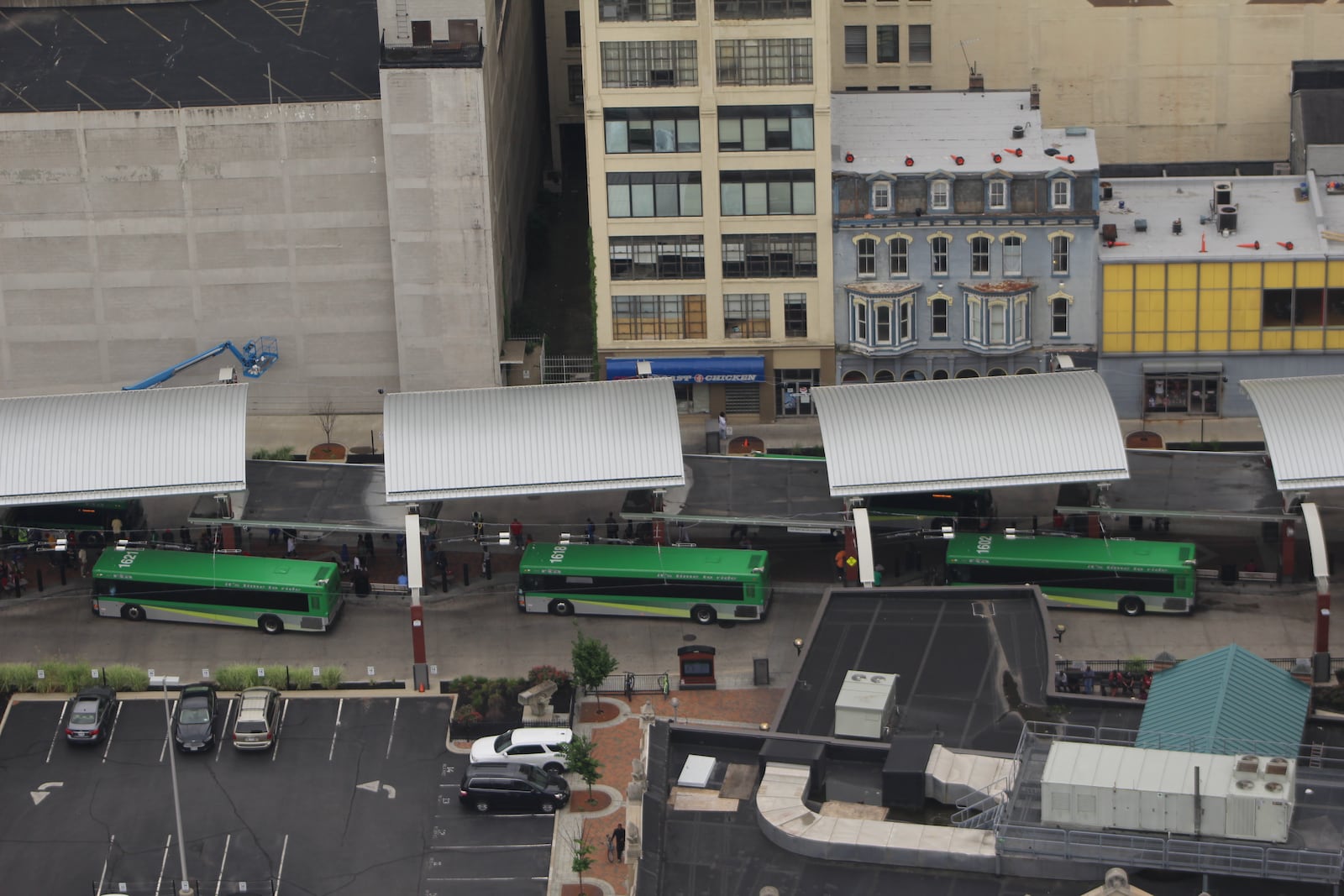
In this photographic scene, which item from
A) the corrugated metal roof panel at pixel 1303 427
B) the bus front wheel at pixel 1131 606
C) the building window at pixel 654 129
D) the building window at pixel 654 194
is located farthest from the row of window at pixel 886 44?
the bus front wheel at pixel 1131 606

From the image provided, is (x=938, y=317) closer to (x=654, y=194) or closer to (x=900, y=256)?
(x=900, y=256)

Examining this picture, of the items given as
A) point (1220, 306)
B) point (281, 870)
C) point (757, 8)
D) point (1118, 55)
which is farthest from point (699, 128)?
point (281, 870)

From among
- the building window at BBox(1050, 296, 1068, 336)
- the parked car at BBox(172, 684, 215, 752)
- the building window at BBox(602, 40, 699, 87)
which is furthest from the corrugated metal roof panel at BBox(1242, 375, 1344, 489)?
the parked car at BBox(172, 684, 215, 752)

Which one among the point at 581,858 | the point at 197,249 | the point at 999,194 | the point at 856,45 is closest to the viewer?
the point at 581,858

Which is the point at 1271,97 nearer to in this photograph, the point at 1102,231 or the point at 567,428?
the point at 1102,231

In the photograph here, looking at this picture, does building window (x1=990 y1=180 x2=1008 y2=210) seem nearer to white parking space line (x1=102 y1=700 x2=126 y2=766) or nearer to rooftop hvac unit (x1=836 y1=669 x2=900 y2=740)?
rooftop hvac unit (x1=836 y1=669 x2=900 y2=740)
